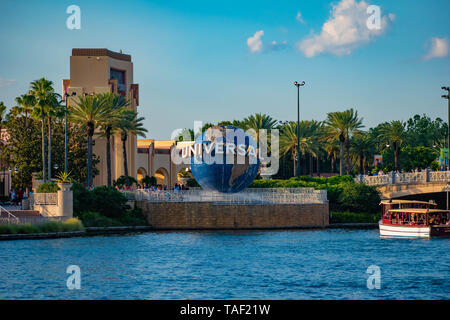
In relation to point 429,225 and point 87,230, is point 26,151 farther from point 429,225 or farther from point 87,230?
point 429,225

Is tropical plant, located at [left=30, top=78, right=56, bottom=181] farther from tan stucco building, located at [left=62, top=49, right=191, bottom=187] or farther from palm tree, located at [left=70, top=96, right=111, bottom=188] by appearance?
tan stucco building, located at [left=62, top=49, right=191, bottom=187]

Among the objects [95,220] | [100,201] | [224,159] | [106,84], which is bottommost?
[95,220]

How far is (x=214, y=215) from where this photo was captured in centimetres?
6531

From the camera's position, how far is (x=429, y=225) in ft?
195

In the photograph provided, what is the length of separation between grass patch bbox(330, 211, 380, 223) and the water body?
37.2 ft

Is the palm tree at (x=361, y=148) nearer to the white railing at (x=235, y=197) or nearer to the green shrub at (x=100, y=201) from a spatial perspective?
the white railing at (x=235, y=197)

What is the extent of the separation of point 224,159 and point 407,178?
1986 cm

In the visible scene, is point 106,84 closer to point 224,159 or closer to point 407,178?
point 224,159

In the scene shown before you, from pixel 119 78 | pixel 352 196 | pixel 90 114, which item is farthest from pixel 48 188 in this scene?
pixel 119 78

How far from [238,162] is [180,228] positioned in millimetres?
7252

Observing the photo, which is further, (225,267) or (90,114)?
(90,114)
